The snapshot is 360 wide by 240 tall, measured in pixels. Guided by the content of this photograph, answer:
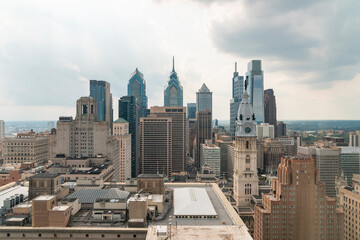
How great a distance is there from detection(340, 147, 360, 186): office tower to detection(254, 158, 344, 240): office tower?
87.6 m

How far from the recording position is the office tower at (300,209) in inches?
2404

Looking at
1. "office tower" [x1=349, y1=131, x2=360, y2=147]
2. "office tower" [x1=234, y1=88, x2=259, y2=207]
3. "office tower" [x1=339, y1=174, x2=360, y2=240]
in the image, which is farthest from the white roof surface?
"office tower" [x1=349, y1=131, x2=360, y2=147]

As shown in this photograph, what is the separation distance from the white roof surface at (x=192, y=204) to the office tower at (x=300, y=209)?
44.1ft

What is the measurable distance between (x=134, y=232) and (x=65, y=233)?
1217 centimetres

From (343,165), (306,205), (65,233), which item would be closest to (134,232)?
(65,233)

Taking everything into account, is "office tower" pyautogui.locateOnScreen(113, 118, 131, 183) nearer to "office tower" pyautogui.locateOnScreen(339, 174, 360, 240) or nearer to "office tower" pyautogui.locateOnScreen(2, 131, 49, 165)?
"office tower" pyautogui.locateOnScreen(2, 131, 49, 165)

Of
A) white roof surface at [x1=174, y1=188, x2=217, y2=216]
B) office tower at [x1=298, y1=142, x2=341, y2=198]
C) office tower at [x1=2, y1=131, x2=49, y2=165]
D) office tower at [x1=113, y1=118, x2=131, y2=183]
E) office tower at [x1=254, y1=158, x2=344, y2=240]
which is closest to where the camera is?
white roof surface at [x1=174, y1=188, x2=217, y2=216]

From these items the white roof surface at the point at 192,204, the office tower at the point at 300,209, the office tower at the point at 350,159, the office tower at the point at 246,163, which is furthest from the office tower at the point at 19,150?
the office tower at the point at 350,159

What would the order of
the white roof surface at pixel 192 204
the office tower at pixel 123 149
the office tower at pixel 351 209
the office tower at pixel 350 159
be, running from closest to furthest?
the white roof surface at pixel 192 204 < the office tower at pixel 351 209 < the office tower at pixel 350 159 < the office tower at pixel 123 149

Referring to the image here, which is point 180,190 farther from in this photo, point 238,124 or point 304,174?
point 238,124

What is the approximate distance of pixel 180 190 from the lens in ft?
243

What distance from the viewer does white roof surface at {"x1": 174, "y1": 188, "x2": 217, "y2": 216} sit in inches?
2293

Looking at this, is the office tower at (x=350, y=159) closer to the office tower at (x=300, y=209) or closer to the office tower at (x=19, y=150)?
the office tower at (x=300, y=209)

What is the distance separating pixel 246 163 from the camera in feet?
347
